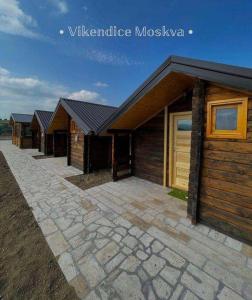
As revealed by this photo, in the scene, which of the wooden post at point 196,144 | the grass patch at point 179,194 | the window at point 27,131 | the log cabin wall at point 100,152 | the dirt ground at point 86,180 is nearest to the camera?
the wooden post at point 196,144

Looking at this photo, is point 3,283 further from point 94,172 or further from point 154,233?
point 94,172

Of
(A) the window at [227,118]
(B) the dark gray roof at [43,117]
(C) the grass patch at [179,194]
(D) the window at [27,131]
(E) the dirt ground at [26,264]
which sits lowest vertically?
(E) the dirt ground at [26,264]

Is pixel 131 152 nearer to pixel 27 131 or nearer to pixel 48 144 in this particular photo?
pixel 48 144

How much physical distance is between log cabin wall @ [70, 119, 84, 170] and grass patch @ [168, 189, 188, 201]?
462 centimetres

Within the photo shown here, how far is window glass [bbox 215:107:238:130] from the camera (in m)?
2.79

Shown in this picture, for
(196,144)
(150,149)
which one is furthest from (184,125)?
(196,144)

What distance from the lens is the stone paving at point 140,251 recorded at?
1.98 meters

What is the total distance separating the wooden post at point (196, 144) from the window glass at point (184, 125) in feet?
4.96

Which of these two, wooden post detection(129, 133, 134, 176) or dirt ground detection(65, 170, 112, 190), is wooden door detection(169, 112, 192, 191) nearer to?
wooden post detection(129, 133, 134, 176)

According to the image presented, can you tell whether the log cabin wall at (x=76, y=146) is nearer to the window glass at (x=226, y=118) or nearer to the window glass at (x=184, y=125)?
the window glass at (x=184, y=125)

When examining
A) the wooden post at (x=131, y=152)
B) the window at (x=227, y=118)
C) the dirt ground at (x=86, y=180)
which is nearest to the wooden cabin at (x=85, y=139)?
the dirt ground at (x=86, y=180)

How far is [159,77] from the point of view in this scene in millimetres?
3559

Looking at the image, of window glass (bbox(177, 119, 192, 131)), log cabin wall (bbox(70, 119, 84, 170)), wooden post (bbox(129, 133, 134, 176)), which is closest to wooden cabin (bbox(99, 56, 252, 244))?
window glass (bbox(177, 119, 192, 131))

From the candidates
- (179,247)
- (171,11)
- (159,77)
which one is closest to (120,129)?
(159,77)
